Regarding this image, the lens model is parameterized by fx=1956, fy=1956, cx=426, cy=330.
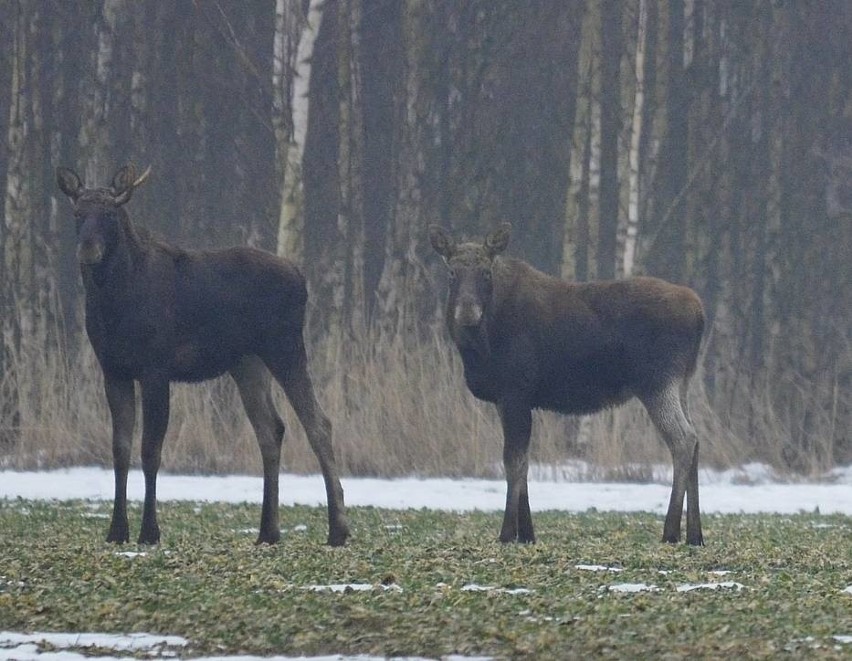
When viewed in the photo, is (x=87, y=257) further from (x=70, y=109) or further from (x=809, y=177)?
(x=70, y=109)

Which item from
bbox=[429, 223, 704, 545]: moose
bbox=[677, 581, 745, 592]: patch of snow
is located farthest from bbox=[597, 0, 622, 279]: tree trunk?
bbox=[677, 581, 745, 592]: patch of snow

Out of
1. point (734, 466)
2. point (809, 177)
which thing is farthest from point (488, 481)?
point (809, 177)

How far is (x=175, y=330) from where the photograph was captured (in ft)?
41.6

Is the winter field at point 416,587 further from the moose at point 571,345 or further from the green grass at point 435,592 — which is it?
the moose at point 571,345

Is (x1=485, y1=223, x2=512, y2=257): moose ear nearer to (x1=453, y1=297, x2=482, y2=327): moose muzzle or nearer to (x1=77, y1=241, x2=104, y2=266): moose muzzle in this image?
(x1=453, y1=297, x2=482, y2=327): moose muzzle

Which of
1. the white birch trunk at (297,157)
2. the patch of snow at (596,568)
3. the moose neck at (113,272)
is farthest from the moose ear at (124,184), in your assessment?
the white birch trunk at (297,157)

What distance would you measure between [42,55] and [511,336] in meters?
19.8

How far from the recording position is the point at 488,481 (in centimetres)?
1922

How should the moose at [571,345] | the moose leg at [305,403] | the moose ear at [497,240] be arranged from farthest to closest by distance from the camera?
1. the moose ear at [497,240]
2. the moose at [571,345]
3. the moose leg at [305,403]

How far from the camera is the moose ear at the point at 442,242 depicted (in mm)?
13633

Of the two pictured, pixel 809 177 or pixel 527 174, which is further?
pixel 527 174

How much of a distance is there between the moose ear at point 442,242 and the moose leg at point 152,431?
2.28 m

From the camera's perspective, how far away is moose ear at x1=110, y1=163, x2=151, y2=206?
12.6 m

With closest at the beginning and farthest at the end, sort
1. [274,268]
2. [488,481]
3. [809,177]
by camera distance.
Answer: [274,268]
[488,481]
[809,177]
